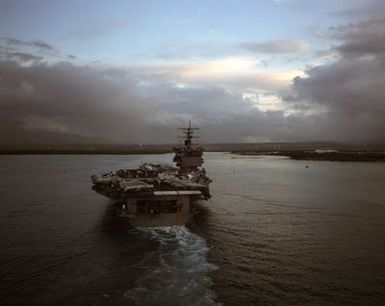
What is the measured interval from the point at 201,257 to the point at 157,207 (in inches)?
320

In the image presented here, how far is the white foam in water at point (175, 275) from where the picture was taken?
17047 millimetres

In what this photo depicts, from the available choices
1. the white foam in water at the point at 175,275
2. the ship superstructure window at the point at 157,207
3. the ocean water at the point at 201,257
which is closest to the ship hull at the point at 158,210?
the ship superstructure window at the point at 157,207

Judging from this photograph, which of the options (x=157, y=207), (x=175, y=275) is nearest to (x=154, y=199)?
(x=157, y=207)

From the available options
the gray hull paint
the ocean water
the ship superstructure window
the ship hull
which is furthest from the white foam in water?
the ship superstructure window

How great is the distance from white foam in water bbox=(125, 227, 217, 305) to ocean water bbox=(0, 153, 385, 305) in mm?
53

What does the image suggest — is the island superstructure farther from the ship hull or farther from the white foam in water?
the white foam in water

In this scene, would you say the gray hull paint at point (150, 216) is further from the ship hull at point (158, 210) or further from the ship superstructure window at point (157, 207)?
the ship superstructure window at point (157, 207)

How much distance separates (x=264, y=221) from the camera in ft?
110

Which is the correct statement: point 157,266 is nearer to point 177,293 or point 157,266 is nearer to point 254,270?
point 177,293

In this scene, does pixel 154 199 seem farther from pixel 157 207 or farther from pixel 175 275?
pixel 175 275

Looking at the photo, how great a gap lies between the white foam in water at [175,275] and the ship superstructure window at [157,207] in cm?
274

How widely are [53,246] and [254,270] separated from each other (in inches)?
552

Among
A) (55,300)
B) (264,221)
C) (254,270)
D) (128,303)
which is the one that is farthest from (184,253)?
(264,221)

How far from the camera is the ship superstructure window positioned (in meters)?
29.8
